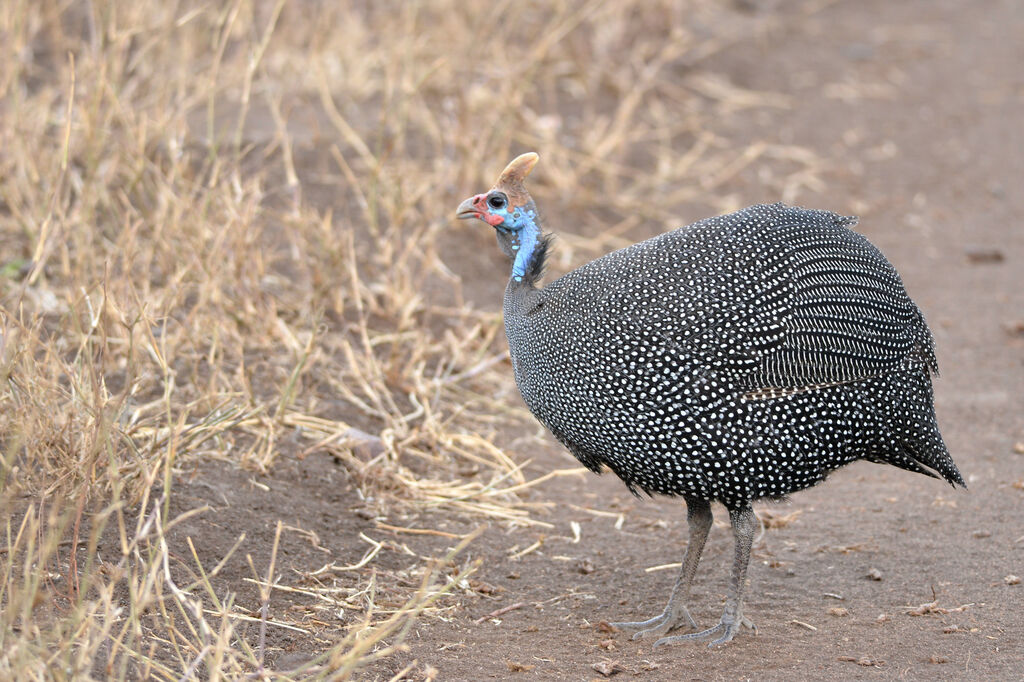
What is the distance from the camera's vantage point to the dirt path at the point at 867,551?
3029 mm

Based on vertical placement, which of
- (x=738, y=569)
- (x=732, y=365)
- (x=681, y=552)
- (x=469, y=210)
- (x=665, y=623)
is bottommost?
(x=681, y=552)

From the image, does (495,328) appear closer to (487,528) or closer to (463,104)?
(487,528)

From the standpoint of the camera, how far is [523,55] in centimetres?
718

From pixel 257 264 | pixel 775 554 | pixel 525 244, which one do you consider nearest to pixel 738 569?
pixel 775 554

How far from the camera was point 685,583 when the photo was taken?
10.9 ft

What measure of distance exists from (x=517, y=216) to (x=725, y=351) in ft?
2.49

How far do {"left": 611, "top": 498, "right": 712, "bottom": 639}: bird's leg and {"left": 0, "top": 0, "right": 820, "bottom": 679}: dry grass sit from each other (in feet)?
1.93

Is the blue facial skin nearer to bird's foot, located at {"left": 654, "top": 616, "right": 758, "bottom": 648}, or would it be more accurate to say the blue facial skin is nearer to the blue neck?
the blue neck

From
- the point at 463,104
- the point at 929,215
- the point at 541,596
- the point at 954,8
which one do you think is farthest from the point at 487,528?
the point at 954,8

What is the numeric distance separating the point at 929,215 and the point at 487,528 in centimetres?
405

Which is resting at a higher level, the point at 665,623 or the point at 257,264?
the point at 257,264

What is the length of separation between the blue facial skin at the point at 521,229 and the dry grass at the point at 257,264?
0.73 metres

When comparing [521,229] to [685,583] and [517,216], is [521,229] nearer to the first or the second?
[517,216]

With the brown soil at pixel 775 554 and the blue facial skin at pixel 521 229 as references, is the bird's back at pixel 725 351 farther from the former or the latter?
the brown soil at pixel 775 554
